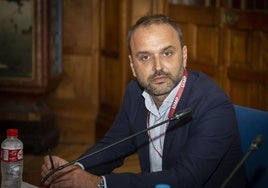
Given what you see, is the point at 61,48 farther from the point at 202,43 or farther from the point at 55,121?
the point at 202,43

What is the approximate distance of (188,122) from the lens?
1.91 m

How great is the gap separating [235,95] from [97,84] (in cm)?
113

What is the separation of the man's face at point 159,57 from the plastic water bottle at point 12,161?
47 cm

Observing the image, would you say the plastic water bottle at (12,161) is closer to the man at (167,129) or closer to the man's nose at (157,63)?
the man at (167,129)

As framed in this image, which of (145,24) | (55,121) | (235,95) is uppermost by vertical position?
(145,24)

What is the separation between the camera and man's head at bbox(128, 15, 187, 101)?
194 centimetres

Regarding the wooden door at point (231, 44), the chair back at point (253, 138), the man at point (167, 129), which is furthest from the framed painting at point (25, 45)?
the chair back at point (253, 138)

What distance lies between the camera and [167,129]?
1.96 m

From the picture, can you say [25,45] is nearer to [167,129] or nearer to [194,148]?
[167,129]

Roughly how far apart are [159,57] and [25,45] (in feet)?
8.14

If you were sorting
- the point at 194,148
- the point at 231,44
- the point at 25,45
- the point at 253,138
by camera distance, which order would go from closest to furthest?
1. the point at 194,148
2. the point at 253,138
3. the point at 25,45
4. the point at 231,44

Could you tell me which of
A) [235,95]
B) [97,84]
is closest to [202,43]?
[235,95]

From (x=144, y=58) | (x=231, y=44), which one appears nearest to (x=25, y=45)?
(x=231, y=44)

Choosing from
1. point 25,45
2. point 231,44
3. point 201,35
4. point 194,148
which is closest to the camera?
point 194,148
